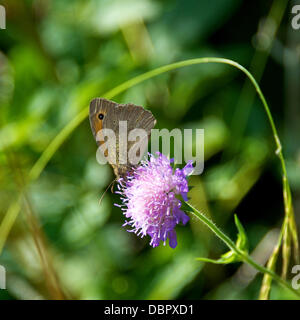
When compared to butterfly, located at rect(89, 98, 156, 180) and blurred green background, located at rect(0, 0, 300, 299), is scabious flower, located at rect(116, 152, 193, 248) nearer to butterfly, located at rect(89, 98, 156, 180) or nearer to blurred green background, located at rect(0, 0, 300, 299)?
butterfly, located at rect(89, 98, 156, 180)

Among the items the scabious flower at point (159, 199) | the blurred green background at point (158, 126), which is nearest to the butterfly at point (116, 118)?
the scabious flower at point (159, 199)

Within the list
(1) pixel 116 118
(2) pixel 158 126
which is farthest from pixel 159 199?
(2) pixel 158 126

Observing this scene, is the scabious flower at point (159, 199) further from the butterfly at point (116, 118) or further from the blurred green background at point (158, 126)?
the blurred green background at point (158, 126)

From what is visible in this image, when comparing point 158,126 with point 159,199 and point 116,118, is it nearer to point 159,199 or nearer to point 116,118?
point 116,118

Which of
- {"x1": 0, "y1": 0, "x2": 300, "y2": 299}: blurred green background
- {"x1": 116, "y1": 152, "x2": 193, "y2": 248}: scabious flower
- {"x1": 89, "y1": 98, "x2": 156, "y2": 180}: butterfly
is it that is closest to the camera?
{"x1": 116, "y1": 152, "x2": 193, "y2": 248}: scabious flower

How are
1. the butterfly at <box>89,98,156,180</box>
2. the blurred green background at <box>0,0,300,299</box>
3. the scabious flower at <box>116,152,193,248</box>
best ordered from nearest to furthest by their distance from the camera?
the scabious flower at <box>116,152,193,248</box>
the butterfly at <box>89,98,156,180</box>
the blurred green background at <box>0,0,300,299</box>

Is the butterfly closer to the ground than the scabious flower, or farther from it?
farther from it

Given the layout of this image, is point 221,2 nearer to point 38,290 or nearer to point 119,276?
point 119,276

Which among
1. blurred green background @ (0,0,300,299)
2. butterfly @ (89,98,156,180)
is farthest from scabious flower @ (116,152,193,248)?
blurred green background @ (0,0,300,299)
